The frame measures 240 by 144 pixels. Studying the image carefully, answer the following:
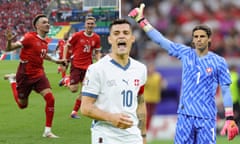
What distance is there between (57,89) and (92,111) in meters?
15.2

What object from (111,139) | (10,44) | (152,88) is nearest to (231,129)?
(111,139)

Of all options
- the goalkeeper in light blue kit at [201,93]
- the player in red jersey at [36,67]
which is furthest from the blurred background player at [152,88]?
the player in red jersey at [36,67]

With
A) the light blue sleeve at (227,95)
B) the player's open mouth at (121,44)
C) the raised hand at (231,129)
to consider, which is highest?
the player's open mouth at (121,44)

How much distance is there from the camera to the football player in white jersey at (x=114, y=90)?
13.3 feet

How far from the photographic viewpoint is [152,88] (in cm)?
762

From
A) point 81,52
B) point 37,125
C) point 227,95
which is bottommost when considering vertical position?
point 37,125

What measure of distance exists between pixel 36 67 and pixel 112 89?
558cm

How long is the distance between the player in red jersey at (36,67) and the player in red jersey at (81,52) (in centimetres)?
222

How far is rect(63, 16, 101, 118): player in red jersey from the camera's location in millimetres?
11867

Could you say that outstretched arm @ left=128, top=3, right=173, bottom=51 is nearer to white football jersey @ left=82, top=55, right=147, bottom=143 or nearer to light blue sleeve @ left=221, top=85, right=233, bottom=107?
light blue sleeve @ left=221, top=85, right=233, bottom=107

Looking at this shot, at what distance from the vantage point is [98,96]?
13.6 feet

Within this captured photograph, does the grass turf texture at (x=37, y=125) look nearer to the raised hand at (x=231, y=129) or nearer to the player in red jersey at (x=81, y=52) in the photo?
the player in red jersey at (x=81, y=52)

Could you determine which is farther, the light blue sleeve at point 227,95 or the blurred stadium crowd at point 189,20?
the blurred stadium crowd at point 189,20

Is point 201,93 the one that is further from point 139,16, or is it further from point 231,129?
point 139,16
